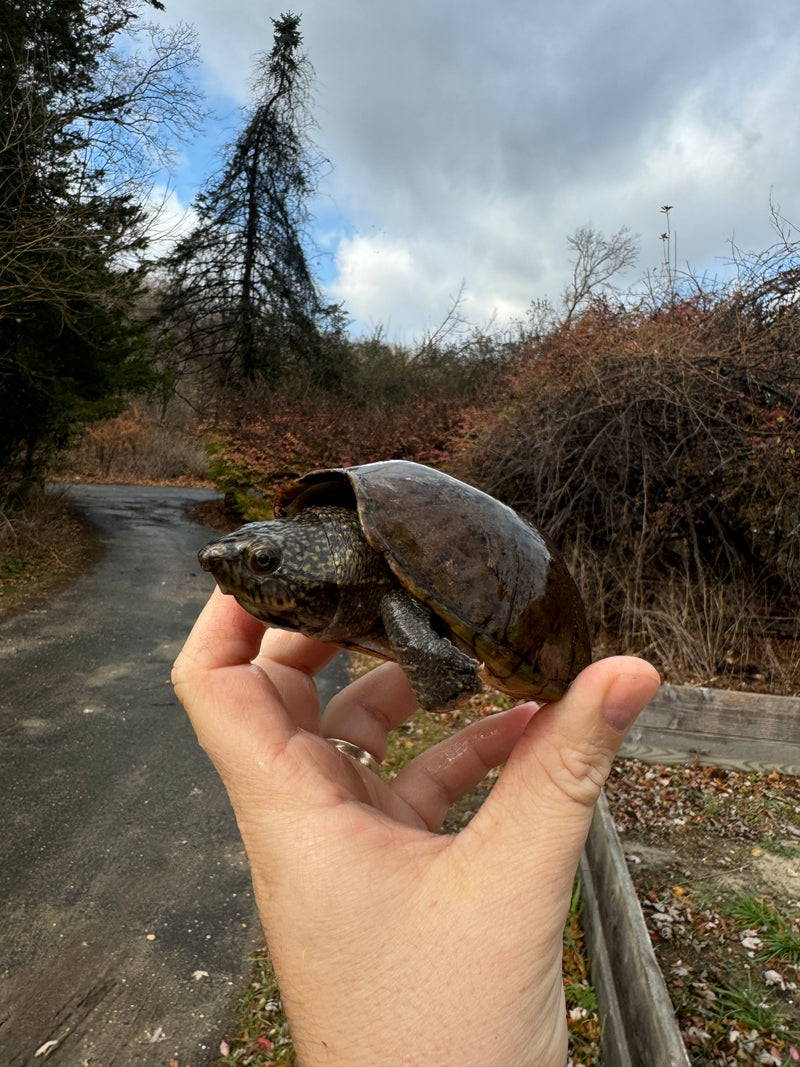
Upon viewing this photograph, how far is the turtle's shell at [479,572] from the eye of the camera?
169cm

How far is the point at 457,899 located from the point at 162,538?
1282 centimetres

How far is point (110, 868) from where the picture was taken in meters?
3.88

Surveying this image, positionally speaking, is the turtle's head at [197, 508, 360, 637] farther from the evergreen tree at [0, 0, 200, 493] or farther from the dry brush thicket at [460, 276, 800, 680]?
the evergreen tree at [0, 0, 200, 493]

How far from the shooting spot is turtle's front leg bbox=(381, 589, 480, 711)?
1.57 metres

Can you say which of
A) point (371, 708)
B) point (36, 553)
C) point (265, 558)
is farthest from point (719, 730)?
point (36, 553)

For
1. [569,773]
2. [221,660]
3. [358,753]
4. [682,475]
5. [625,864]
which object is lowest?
[625,864]

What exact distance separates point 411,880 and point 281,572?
2.71 feet

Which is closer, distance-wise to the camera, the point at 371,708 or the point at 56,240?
the point at 371,708

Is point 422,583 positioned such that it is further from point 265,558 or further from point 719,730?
point 719,730

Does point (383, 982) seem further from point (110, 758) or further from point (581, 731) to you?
point (110, 758)

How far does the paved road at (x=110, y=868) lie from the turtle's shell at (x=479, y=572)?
2.51 m

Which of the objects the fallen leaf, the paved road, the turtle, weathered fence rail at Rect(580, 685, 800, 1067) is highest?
the turtle

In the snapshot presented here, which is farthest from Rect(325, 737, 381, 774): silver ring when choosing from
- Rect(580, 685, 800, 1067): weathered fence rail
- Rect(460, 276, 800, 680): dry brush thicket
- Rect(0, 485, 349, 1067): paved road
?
Rect(460, 276, 800, 680): dry brush thicket

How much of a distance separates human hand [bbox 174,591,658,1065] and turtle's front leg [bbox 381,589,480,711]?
0.26 m
